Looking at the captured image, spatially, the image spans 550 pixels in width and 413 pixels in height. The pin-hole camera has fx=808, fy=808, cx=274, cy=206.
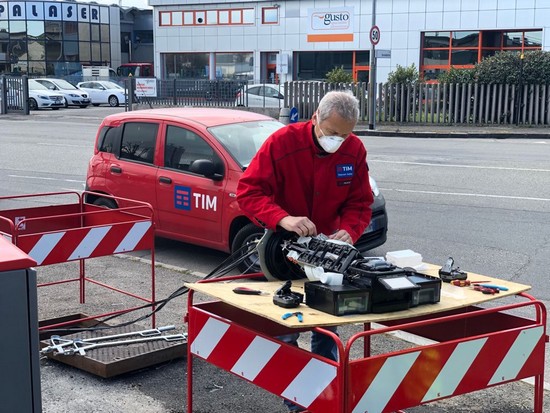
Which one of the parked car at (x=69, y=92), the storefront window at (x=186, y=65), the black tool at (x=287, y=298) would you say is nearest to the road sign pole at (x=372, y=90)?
the parked car at (x=69, y=92)

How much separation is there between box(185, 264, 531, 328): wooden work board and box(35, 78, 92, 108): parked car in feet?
127

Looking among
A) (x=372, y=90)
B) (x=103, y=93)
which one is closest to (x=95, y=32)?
(x=103, y=93)

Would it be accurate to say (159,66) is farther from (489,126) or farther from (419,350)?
(419,350)

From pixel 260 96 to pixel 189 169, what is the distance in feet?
75.7

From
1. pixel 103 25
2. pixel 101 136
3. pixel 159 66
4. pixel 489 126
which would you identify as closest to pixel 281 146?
pixel 101 136

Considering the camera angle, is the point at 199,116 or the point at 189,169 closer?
the point at 189,169

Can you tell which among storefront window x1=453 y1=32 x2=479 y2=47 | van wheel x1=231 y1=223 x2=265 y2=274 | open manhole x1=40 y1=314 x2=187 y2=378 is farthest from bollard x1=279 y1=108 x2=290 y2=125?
storefront window x1=453 y1=32 x2=479 y2=47

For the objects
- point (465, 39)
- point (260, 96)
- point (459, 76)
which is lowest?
point (260, 96)

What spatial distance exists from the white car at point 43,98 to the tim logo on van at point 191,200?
32132 millimetres

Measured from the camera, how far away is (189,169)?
8.73 meters

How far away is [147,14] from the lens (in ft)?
225

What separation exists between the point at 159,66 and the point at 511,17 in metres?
23.6

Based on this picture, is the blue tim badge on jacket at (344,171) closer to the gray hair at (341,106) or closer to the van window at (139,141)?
the gray hair at (341,106)

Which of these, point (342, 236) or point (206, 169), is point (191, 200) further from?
point (342, 236)
